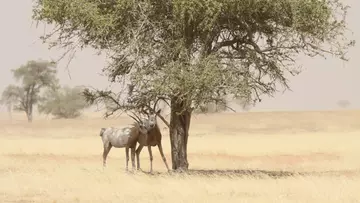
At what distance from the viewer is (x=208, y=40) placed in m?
27.2

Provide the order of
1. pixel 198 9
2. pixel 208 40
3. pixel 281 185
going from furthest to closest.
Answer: pixel 208 40, pixel 198 9, pixel 281 185

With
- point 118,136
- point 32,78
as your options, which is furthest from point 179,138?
point 32,78

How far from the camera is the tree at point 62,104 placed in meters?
152

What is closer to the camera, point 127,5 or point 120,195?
point 120,195

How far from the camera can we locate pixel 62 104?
511 feet

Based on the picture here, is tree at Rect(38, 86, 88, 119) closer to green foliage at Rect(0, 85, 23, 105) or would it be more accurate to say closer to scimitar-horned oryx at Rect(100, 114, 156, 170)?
green foliage at Rect(0, 85, 23, 105)

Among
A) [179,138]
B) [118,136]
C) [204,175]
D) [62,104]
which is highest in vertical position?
[118,136]

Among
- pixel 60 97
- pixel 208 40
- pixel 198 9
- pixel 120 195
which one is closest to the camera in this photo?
pixel 120 195

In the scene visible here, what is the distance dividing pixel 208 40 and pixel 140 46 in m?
2.54

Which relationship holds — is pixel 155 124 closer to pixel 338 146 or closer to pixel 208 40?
pixel 208 40

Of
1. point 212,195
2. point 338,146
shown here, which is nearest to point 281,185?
point 212,195

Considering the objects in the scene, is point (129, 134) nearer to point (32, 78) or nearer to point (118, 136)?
point (118, 136)

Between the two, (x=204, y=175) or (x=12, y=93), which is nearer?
(x=204, y=175)

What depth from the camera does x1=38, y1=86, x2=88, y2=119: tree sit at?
15195 centimetres
